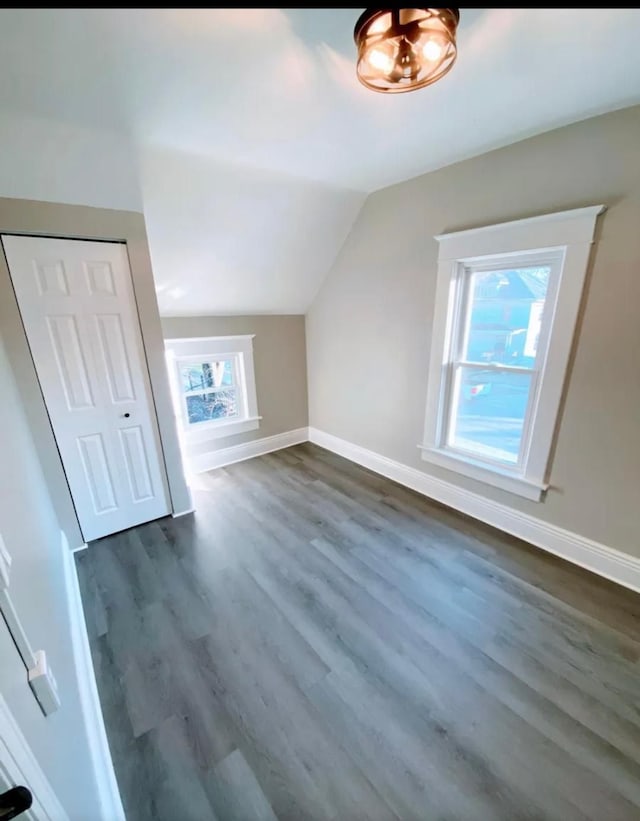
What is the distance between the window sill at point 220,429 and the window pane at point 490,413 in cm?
213

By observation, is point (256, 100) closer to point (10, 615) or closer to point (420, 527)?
point (10, 615)

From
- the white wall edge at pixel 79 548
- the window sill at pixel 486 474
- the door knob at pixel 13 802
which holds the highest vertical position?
the door knob at pixel 13 802

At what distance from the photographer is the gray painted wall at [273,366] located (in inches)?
141

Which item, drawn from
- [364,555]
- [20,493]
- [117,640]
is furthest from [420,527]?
[20,493]

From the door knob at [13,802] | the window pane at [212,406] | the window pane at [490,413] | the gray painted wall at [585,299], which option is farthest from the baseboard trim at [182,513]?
the door knob at [13,802]

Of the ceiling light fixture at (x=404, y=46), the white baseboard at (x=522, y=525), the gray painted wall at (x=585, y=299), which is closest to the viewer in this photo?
the ceiling light fixture at (x=404, y=46)

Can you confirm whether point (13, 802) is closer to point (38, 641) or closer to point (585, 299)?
point (38, 641)

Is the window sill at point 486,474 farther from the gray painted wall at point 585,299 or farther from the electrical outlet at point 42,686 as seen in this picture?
the electrical outlet at point 42,686

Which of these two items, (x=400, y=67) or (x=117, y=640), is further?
(x=117, y=640)

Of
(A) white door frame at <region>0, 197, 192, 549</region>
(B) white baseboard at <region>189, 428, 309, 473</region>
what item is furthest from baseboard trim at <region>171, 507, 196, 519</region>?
(B) white baseboard at <region>189, 428, 309, 473</region>

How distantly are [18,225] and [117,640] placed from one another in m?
2.30

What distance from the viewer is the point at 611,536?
2.04 m

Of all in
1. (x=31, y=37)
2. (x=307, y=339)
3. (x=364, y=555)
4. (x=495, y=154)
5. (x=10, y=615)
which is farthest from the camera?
(x=307, y=339)

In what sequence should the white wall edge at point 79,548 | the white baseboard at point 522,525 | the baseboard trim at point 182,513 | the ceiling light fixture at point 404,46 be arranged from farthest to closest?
the baseboard trim at point 182,513, the white wall edge at point 79,548, the white baseboard at point 522,525, the ceiling light fixture at point 404,46
